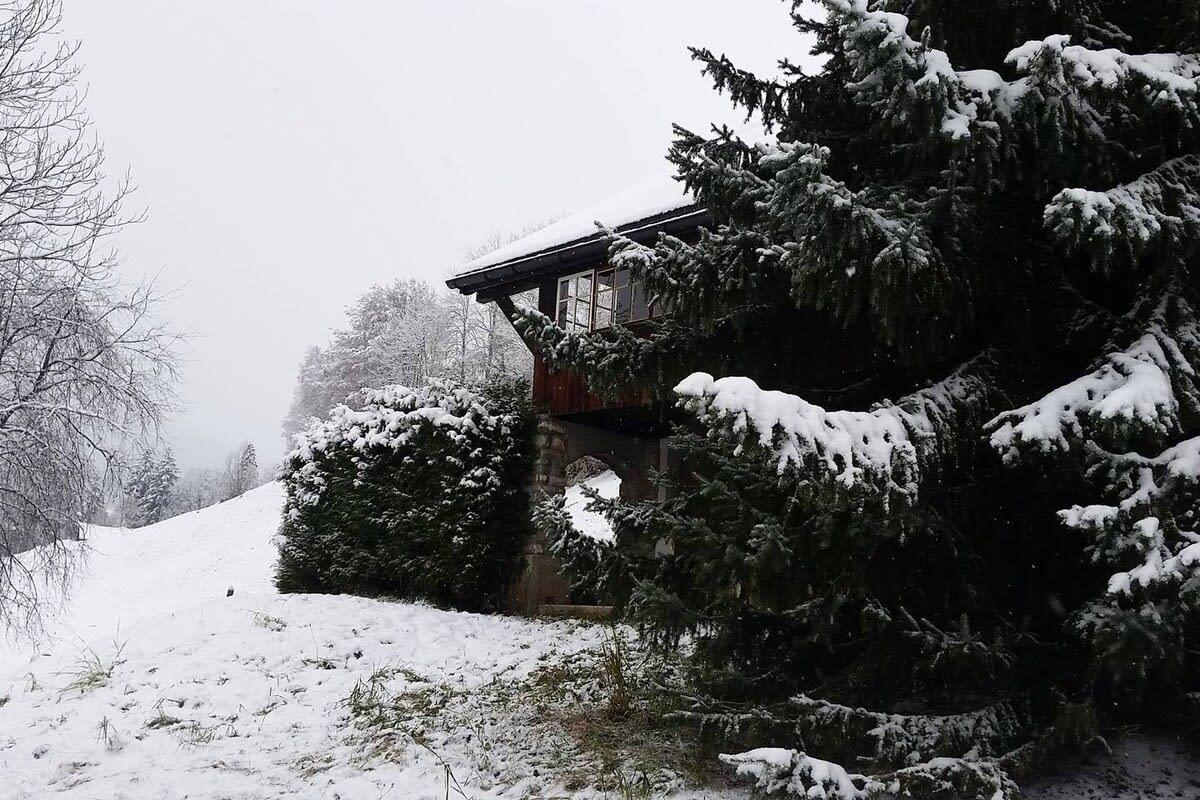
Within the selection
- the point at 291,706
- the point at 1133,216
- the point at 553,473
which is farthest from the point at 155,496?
the point at 1133,216

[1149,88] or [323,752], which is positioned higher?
[1149,88]

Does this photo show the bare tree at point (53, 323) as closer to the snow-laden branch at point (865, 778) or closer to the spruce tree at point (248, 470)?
the snow-laden branch at point (865, 778)

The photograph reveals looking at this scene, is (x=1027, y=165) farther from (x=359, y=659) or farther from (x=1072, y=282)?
(x=359, y=659)

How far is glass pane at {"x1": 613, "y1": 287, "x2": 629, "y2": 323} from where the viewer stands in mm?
10722

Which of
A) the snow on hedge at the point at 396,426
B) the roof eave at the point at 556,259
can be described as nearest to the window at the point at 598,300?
the roof eave at the point at 556,259

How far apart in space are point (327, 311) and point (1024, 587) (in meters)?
198

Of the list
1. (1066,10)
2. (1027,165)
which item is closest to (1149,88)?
(1027,165)

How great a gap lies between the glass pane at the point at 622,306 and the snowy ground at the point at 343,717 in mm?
3834

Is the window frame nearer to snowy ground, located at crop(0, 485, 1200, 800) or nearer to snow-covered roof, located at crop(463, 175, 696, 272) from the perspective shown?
snow-covered roof, located at crop(463, 175, 696, 272)

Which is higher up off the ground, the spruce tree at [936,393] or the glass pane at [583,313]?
the glass pane at [583,313]

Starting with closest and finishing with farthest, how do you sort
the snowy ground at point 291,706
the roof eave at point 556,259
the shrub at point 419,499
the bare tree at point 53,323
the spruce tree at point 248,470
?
the snowy ground at point 291,706 < the bare tree at point 53,323 < the roof eave at point 556,259 < the shrub at point 419,499 < the spruce tree at point 248,470

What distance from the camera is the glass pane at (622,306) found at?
10.7m

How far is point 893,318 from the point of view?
3699 millimetres

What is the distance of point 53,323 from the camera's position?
22.6ft
